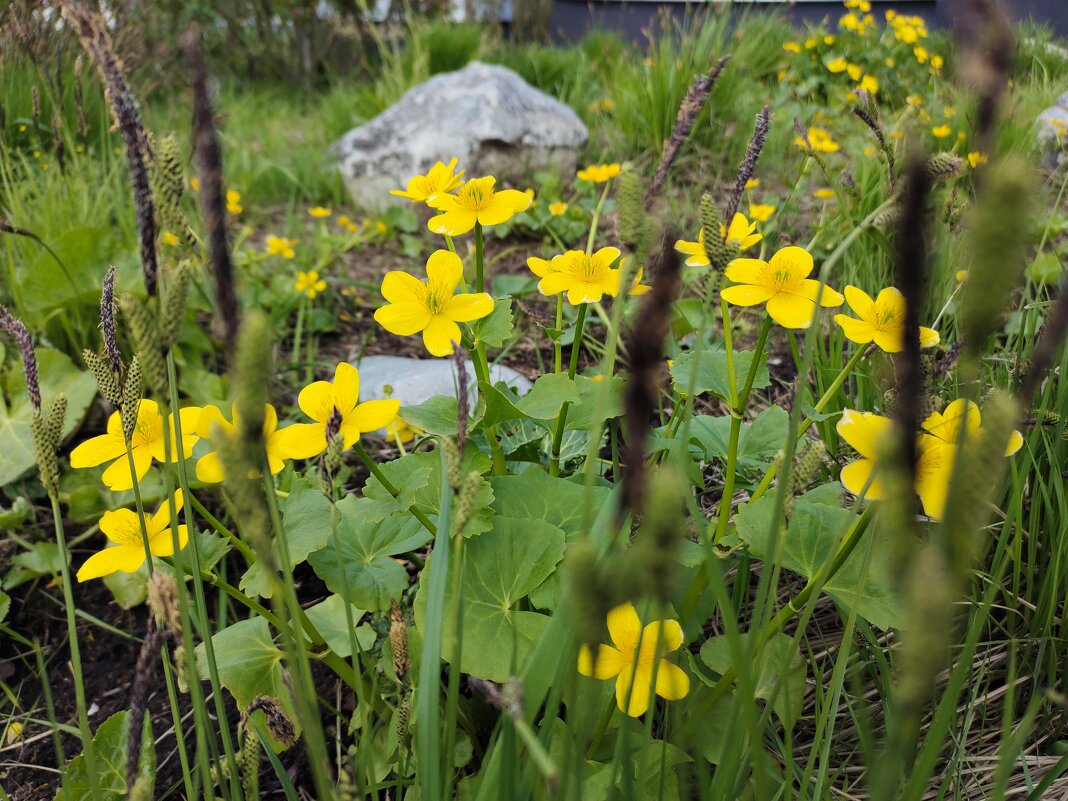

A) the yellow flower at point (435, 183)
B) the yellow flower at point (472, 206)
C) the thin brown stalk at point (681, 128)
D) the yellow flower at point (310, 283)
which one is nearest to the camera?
the thin brown stalk at point (681, 128)

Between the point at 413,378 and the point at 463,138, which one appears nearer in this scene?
the point at 413,378

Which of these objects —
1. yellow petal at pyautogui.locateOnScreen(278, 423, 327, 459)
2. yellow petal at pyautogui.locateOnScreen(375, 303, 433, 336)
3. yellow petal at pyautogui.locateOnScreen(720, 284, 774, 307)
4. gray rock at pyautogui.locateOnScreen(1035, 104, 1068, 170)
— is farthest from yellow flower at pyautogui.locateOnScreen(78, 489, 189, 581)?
gray rock at pyautogui.locateOnScreen(1035, 104, 1068, 170)

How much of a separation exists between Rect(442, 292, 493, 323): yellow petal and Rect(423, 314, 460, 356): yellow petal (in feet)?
0.04

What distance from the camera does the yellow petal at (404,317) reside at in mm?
985

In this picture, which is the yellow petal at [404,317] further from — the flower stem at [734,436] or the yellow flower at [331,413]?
the flower stem at [734,436]

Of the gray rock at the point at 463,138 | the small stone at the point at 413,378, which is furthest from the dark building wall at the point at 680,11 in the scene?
the small stone at the point at 413,378

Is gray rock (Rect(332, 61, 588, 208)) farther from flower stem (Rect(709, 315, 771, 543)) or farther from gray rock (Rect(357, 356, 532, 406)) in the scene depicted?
flower stem (Rect(709, 315, 771, 543))

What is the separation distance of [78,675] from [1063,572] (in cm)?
126

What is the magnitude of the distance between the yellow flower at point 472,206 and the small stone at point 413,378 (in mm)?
823

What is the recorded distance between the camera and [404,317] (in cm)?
100

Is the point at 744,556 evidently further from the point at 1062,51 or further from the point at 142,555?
the point at 1062,51

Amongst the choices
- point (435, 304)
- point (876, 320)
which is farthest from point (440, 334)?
point (876, 320)

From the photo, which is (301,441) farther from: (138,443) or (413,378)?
(413,378)

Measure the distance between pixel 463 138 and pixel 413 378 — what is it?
226 centimetres
